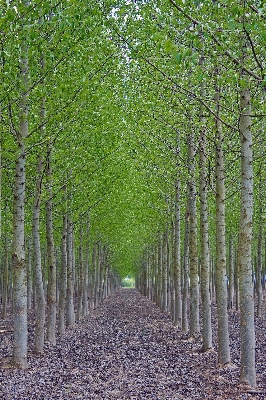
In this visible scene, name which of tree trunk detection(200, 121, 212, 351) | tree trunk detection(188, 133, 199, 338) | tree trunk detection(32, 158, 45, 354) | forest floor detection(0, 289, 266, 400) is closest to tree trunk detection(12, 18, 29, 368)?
forest floor detection(0, 289, 266, 400)

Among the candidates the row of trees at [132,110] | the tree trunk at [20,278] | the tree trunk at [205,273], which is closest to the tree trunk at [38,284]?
the row of trees at [132,110]

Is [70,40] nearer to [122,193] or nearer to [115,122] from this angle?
[115,122]

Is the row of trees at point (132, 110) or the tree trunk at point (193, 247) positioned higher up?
the row of trees at point (132, 110)

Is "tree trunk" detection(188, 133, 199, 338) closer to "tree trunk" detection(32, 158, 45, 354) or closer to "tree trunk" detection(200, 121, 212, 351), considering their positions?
"tree trunk" detection(200, 121, 212, 351)

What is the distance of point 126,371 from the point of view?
13.0 metres

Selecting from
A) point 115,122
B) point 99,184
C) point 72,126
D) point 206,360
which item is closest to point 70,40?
point 72,126

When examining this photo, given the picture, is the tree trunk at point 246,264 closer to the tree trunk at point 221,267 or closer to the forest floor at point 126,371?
the forest floor at point 126,371

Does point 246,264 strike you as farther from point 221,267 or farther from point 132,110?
point 132,110

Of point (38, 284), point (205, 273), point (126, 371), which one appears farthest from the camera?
point (205, 273)

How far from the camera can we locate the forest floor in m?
10.5

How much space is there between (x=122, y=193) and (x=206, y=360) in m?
20.0

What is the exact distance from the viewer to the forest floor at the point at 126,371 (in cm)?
1052

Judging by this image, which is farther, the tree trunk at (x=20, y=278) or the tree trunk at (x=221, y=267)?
the tree trunk at (x=221, y=267)

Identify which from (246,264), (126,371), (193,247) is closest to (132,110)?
(193,247)
